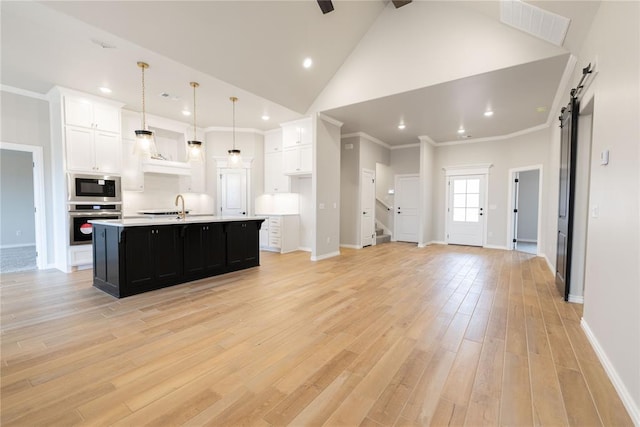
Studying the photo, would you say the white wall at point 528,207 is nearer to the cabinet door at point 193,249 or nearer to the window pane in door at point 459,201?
the window pane in door at point 459,201

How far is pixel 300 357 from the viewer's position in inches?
85.0

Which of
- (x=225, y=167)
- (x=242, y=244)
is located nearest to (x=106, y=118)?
(x=225, y=167)

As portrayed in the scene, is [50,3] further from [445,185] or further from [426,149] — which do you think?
[445,185]

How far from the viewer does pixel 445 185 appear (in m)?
8.24

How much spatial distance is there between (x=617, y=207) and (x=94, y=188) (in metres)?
6.97

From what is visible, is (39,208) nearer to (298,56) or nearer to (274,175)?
(274,175)

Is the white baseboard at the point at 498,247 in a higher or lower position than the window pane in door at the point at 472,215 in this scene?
lower

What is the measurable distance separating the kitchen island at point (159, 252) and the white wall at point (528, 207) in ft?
29.6

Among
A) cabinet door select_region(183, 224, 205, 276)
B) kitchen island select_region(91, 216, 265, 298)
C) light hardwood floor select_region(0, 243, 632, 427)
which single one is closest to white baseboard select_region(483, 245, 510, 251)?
light hardwood floor select_region(0, 243, 632, 427)

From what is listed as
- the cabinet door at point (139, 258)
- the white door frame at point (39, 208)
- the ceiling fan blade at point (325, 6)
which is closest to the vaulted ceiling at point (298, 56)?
the ceiling fan blade at point (325, 6)

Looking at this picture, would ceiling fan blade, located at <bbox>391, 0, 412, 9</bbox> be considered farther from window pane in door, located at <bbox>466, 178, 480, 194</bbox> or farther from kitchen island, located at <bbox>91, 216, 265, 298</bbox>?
window pane in door, located at <bbox>466, 178, 480, 194</bbox>

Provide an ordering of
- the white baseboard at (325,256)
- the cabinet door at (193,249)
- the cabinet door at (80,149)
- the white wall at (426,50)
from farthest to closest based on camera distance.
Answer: the white baseboard at (325,256), the cabinet door at (80,149), the cabinet door at (193,249), the white wall at (426,50)

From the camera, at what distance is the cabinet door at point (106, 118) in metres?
5.05

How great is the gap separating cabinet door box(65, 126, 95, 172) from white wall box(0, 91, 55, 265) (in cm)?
56
